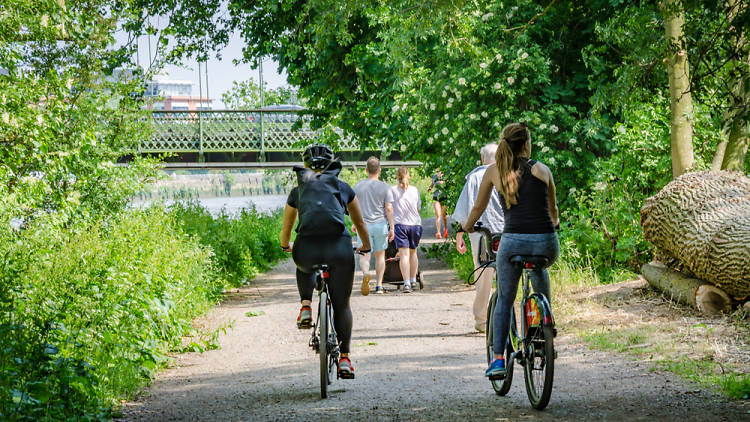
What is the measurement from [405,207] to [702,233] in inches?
195

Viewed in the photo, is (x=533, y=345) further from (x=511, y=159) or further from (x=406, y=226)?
(x=406, y=226)

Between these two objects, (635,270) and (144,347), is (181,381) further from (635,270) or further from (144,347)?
(635,270)

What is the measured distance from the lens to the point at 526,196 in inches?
216

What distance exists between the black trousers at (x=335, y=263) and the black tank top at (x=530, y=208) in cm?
130

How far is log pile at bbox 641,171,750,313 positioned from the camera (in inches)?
327

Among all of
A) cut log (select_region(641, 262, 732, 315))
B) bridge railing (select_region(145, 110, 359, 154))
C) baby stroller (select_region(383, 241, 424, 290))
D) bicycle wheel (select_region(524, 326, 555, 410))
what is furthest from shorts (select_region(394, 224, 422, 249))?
bridge railing (select_region(145, 110, 359, 154))

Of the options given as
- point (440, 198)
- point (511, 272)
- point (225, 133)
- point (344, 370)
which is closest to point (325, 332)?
point (344, 370)

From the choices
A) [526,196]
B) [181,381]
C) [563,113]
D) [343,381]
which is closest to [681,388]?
[526,196]

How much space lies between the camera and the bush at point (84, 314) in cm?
531

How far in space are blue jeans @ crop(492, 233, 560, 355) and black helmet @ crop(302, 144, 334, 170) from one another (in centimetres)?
151

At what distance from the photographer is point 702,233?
880 centimetres

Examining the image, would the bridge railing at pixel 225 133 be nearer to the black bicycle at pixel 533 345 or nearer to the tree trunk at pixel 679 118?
the tree trunk at pixel 679 118

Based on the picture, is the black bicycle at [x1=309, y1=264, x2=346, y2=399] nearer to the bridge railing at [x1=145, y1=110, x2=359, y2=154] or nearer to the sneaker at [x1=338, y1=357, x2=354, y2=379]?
the sneaker at [x1=338, y1=357, x2=354, y2=379]

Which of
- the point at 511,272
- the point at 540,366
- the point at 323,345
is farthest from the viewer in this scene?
the point at 323,345
